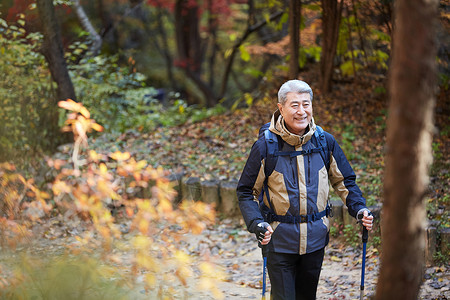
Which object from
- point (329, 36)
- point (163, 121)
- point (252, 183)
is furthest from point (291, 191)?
point (163, 121)

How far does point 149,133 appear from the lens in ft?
30.3

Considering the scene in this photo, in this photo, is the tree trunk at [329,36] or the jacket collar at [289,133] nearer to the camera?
the jacket collar at [289,133]

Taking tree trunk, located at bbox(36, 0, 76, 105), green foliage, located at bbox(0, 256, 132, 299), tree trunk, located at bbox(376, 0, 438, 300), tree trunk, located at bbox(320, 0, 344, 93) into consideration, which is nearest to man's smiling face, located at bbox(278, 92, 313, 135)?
tree trunk, located at bbox(376, 0, 438, 300)

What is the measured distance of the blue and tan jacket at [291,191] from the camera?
10.3 ft

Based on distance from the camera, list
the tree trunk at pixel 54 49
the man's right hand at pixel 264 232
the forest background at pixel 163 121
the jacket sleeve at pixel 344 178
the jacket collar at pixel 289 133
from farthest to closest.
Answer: the tree trunk at pixel 54 49 < the forest background at pixel 163 121 < the jacket sleeve at pixel 344 178 < the jacket collar at pixel 289 133 < the man's right hand at pixel 264 232

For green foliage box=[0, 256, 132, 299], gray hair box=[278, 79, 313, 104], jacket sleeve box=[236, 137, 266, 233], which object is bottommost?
green foliage box=[0, 256, 132, 299]

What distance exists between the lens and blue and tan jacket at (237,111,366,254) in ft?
10.3

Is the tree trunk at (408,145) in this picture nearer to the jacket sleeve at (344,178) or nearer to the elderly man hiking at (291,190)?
the elderly man hiking at (291,190)

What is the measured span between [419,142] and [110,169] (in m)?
6.24

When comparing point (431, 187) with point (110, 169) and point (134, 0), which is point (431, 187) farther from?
point (134, 0)

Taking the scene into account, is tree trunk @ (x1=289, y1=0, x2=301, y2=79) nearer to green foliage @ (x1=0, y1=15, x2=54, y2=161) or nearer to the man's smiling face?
green foliage @ (x1=0, y1=15, x2=54, y2=161)

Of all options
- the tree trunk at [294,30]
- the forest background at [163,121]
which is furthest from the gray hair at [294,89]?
the tree trunk at [294,30]

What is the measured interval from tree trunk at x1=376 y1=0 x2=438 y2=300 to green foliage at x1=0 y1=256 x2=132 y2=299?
203 cm

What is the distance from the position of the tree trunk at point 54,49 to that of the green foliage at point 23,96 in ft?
0.59
